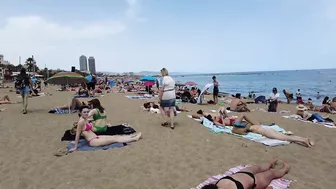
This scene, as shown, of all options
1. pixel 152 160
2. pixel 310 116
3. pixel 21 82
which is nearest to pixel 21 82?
pixel 21 82

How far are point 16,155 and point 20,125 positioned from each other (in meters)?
2.82

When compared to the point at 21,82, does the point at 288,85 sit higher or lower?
lower

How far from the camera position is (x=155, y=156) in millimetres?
4594

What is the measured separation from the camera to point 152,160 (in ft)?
14.4

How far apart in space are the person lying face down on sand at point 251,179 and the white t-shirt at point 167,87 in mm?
3402

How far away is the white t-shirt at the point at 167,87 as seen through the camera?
21.3ft

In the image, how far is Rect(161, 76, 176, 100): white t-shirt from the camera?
6.50m

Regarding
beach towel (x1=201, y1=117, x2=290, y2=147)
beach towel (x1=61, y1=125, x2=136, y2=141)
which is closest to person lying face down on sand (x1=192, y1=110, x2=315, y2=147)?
beach towel (x1=201, y1=117, x2=290, y2=147)

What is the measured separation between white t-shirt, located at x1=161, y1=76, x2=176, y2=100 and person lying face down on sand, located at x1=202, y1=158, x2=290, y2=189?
3.40 meters

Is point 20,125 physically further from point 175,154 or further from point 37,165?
point 175,154

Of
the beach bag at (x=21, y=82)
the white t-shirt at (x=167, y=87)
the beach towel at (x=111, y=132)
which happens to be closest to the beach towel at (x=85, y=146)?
the beach towel at (x=111, y=132)

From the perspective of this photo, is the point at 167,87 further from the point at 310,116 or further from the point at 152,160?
the point at 310,116

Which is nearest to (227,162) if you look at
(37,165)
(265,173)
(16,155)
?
(265,173)

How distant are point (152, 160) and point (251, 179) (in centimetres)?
198
